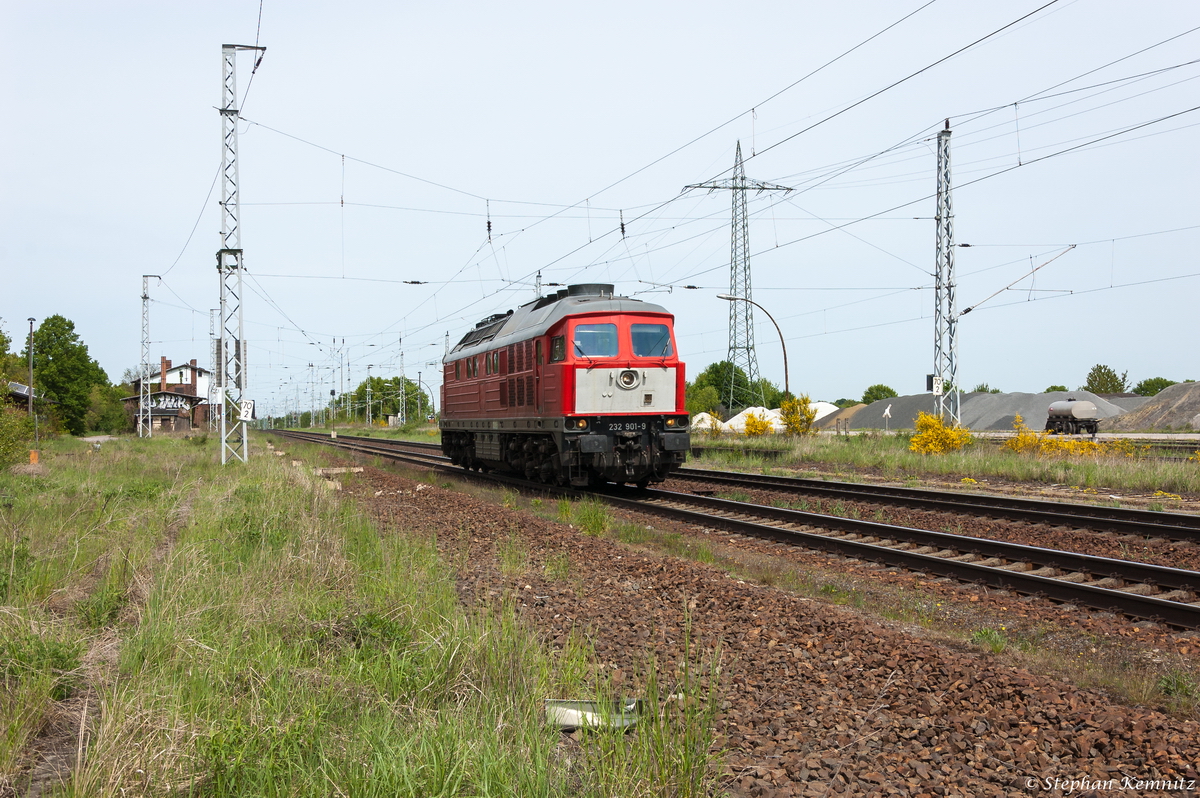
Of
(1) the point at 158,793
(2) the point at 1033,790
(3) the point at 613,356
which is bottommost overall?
(2) the point at 1033,790

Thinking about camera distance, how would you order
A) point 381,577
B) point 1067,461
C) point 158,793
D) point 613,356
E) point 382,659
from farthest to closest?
point 1067,461
point 613,356
point 381,577
point 382,659
point 158,793

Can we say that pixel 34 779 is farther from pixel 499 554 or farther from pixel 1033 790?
pixel 499 554

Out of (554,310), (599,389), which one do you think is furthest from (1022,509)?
(554,310)

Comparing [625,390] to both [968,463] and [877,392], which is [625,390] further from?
[877,392]

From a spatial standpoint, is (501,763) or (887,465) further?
(887,465)

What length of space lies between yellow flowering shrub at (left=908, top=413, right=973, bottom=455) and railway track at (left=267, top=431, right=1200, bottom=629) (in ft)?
41.7

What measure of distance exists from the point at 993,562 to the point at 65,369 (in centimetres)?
8748

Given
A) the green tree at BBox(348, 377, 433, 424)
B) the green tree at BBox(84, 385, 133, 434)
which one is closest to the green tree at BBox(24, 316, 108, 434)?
the green tree at BBox(84, 385, 133, 434)

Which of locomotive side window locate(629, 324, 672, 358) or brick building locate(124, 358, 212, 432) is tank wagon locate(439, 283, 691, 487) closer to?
locomotive side window locate(629, 324, 672, 358)

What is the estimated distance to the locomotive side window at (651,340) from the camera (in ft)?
54.9

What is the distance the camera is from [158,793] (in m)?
3.40

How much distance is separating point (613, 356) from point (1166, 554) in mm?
9581

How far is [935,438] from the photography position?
24859 mm

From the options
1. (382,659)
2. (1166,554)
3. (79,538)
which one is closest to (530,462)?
(79,538)
